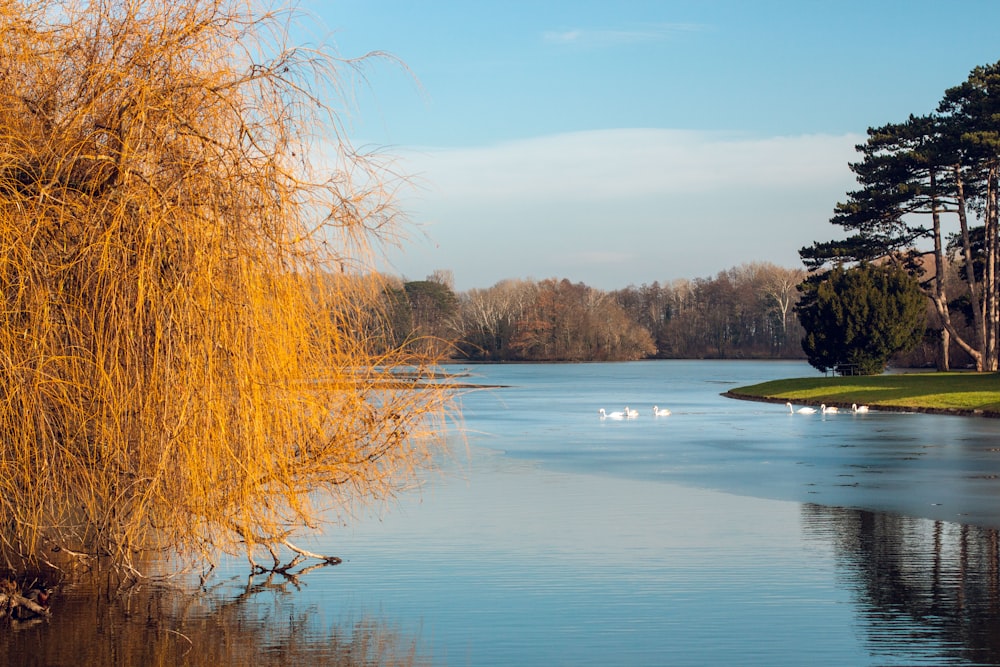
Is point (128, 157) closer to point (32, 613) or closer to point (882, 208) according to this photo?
point (32, 613)

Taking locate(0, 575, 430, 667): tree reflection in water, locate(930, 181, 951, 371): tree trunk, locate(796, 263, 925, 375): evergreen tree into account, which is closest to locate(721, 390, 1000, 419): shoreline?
locate(796, 263, 925, 375): evergreen tree

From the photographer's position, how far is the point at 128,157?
8.49m

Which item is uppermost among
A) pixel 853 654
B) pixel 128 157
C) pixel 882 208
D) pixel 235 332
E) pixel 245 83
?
pixel 882 208

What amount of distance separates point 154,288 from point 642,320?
14993 cm

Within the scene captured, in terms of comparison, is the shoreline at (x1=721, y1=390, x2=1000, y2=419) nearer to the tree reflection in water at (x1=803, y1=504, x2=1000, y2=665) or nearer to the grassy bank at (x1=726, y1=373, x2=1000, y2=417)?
the grassy bank at (x1=726, y1=373, x2=1000, y2=417)

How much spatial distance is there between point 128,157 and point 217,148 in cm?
68

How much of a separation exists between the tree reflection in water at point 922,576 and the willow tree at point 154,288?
4381 millimetres

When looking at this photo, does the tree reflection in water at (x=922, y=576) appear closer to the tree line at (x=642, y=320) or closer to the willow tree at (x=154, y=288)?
the willow tree at (x=154, y=288)

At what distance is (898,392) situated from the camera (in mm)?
40625

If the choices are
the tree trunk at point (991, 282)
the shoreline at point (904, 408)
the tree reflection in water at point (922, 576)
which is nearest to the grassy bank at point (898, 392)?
the shoreline at point (904, 408)

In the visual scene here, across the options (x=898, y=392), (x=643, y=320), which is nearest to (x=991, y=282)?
(x=898, y=392)

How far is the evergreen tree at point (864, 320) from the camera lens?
50353 millimetres

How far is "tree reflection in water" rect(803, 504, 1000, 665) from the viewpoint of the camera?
8.15m

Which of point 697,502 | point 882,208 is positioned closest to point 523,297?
point 882,208
